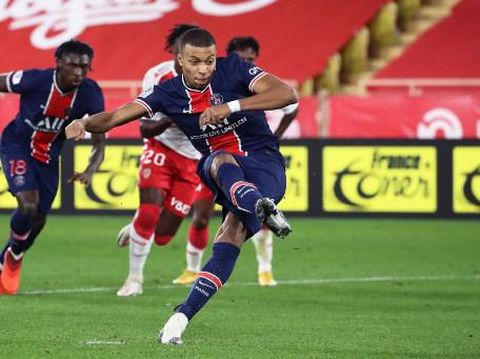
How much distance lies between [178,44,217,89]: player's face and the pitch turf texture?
158 cm

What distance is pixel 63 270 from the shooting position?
535 inches

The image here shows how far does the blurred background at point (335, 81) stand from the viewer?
1848 cm

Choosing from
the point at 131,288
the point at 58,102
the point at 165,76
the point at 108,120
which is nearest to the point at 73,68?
the point at 58,102

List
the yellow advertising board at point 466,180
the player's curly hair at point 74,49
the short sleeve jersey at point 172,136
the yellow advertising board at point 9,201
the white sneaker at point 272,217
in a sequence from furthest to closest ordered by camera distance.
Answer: the yellow advertising board at point 9,201 → the yellow advertising board at point 466,180 → the short sleeve jersey at point 172,136 → the player's curly hair at point 74,49 → the white sneaker at point 272,217

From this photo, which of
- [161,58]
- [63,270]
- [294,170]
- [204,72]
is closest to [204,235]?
[63,270]

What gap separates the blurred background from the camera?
18.5 m

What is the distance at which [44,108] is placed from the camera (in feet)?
37.0

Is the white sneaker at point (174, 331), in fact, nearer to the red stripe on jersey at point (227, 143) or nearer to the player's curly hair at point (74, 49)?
the red stripe on jersey at point (227, 143)

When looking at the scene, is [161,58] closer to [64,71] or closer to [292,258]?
[292,258]

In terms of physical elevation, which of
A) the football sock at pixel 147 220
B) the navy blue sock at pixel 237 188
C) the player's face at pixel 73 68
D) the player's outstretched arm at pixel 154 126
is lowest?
the football sock at pixel 147 220

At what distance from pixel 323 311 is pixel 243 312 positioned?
64cm

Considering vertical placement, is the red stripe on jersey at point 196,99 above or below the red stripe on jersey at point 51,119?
above

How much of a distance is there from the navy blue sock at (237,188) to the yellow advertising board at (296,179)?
9939 mm

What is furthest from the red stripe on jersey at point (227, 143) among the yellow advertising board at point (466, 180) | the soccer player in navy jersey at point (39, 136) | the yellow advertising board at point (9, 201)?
the yellow advertising board at point (9, 201)
